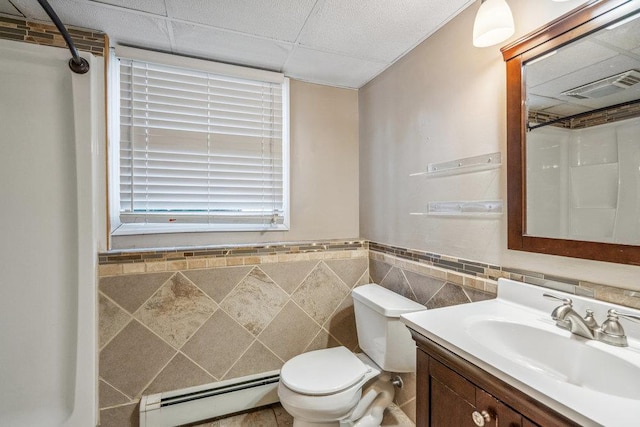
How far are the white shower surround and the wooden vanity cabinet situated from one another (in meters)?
1.53

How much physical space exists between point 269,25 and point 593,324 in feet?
5.66

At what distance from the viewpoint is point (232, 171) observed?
6.14 ft

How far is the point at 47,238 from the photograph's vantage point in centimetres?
138

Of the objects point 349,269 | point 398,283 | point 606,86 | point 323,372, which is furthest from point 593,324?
point 349,269

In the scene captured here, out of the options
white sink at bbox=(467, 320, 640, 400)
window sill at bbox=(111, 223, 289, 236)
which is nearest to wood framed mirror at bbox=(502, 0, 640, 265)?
white sink at bbox=(467, 320, 640, 400)

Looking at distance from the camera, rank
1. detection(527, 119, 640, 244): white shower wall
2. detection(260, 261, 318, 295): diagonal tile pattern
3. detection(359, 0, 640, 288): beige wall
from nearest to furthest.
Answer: detection(527, 119, 640, 244): white shower wall
detection(359, 0, 640, 288): beige wall
detection(260, 261, 318, 295): diagonal tile pattern

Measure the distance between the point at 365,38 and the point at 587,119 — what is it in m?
1.06

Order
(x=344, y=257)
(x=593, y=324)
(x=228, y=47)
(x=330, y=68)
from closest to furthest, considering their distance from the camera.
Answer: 1. (x=593, y=324)
2. (x=228, y=47)
3. (x=330, y=68)
4. (x=344, y=257)

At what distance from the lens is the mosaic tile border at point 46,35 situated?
1.36 meters

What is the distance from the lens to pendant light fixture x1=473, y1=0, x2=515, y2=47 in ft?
3.39

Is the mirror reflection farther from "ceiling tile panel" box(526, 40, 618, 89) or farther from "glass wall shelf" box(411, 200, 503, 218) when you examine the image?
"glass wall shelf" box(411, 200, 503, 218)

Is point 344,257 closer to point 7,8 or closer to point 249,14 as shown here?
point 249,14

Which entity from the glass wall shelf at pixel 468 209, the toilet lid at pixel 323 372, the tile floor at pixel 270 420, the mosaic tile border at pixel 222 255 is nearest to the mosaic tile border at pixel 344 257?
the mosaic tile border at pixel 222 255

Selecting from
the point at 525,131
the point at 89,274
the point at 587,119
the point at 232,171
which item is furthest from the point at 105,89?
the point at 587,119
